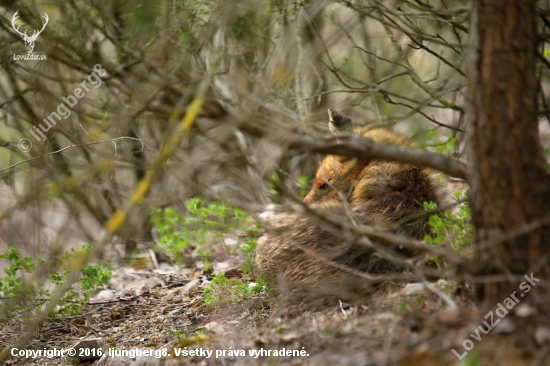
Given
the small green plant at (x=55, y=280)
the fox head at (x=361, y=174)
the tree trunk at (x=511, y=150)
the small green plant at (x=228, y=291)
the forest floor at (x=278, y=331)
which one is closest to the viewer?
the forest floor at (x=278, y=331)

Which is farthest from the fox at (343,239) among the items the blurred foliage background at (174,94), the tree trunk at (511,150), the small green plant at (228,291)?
the tree trunk at (511,150)

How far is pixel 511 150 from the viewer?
121 inches

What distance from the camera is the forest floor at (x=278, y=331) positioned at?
9.68 feet

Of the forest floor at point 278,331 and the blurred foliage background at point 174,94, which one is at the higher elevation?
the blurred foliage background at point 174,94

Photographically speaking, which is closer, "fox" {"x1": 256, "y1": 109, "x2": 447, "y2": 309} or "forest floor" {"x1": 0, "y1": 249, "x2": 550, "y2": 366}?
"forest floor" {"x1": 0, "y1": 249, "x2": 550, "y2": 366}

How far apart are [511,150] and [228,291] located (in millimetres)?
3135

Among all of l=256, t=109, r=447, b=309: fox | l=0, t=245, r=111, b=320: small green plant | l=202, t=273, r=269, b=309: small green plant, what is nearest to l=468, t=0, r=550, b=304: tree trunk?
l=256, t=109, r=447, b=309: fox

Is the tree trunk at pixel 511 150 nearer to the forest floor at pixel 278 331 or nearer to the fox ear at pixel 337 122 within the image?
the forest floor at pixel 278 331

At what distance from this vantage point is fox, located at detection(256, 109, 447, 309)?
4.87 metres

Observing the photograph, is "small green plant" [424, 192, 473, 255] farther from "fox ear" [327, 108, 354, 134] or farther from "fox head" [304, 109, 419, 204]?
"fox ear" [327, 108, 354, 134]

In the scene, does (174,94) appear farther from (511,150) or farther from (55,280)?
(55,280)

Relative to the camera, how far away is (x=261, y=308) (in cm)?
527

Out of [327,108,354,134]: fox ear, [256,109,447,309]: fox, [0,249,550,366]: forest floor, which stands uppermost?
[327,108,354,134]: fox ear

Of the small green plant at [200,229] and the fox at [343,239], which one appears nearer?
the fox at [343,239]
